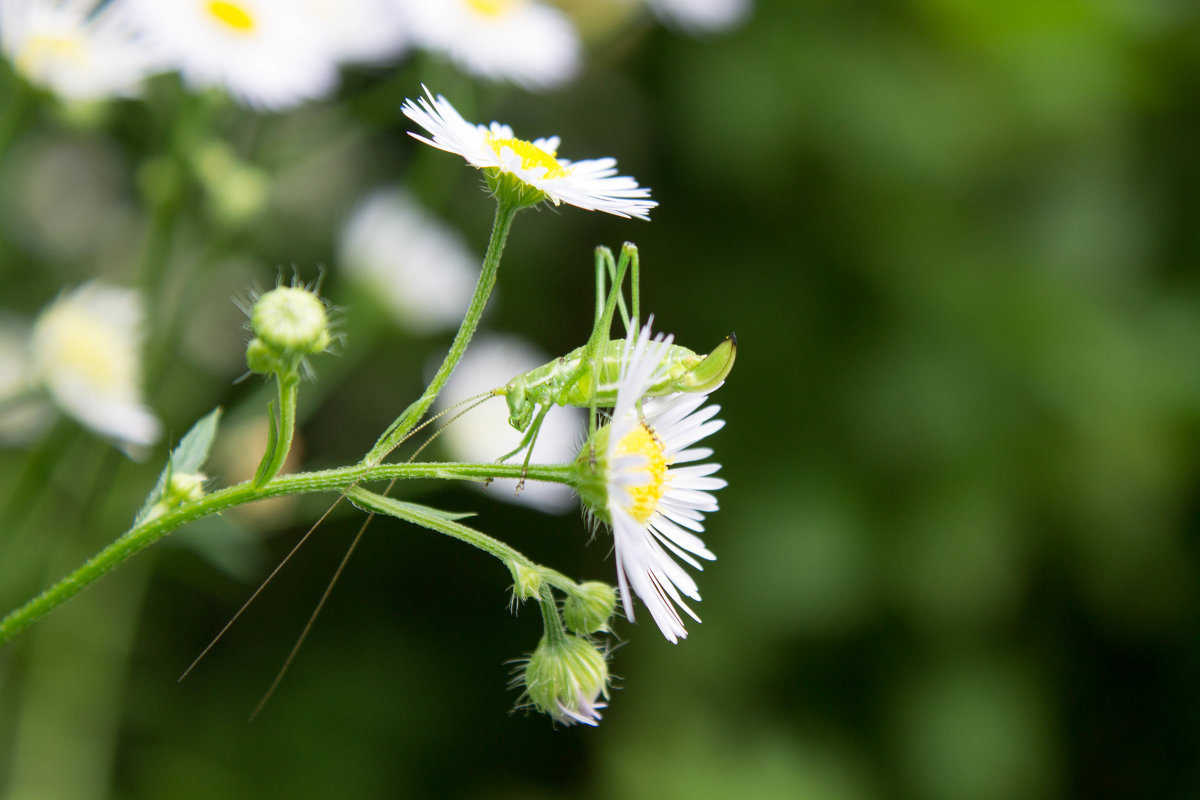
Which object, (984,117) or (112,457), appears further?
(984,117)

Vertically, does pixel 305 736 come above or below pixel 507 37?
below

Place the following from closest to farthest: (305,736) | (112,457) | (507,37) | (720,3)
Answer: (112,457), (507,37), (720,3), (305,736)

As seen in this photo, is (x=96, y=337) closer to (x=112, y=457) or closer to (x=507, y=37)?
(x=112, y=457)

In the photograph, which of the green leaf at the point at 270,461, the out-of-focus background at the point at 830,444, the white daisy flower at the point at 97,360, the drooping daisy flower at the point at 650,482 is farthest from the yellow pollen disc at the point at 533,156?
the out-of-focus background at the point at 830,444

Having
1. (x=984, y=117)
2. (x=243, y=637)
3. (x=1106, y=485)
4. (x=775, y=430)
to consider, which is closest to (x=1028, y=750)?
(x=1106, y=485)

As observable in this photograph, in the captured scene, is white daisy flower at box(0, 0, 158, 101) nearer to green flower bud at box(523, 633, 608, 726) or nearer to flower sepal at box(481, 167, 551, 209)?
flower sepal at box(481, 167, 551, 209)

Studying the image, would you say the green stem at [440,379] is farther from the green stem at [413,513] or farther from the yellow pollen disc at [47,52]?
the yellow pollen disc at [47,52]

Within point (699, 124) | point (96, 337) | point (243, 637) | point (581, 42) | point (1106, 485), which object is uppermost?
point (699, 124)
